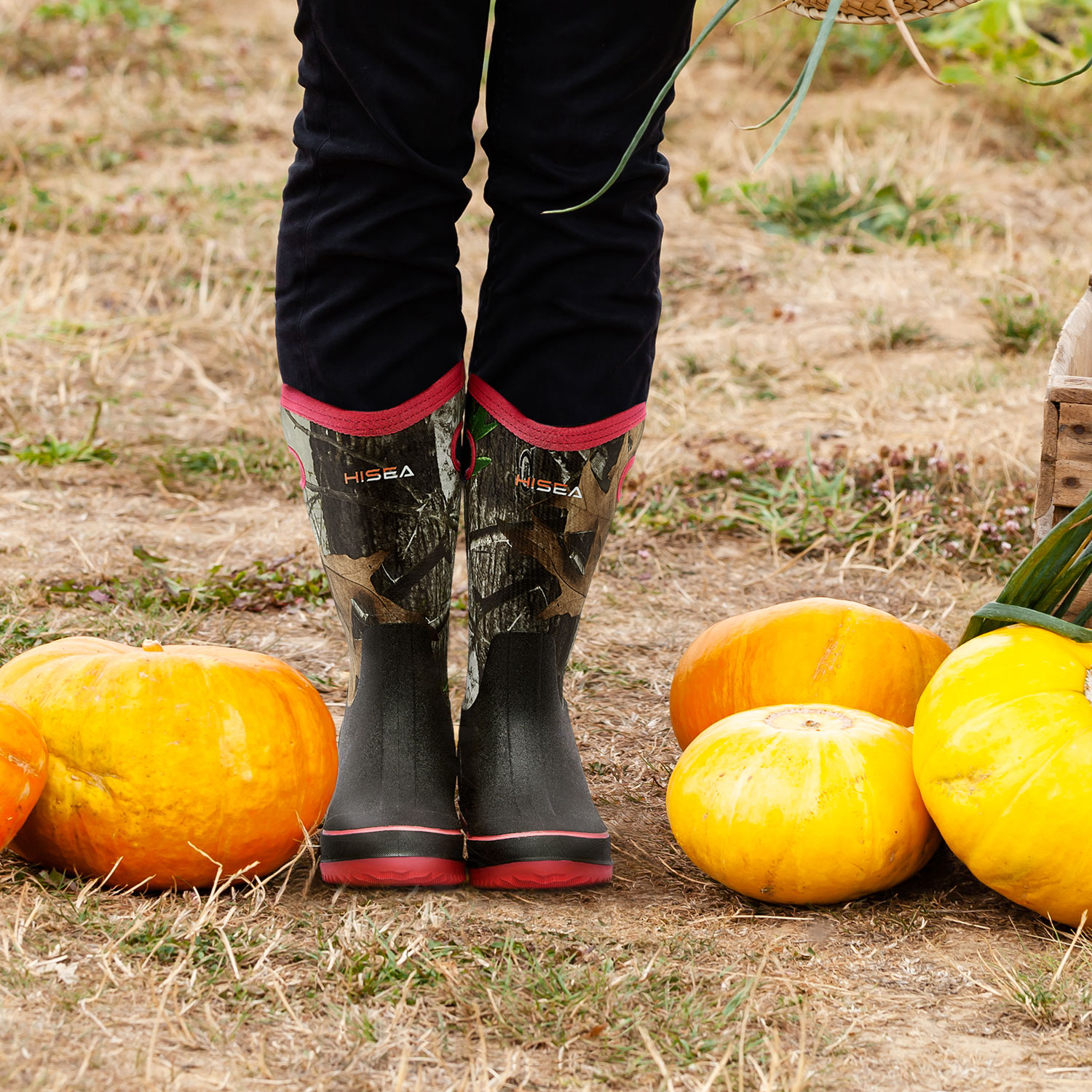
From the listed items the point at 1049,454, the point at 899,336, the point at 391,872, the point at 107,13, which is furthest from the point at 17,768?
the point at 107,13

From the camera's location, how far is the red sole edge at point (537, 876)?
1332mm

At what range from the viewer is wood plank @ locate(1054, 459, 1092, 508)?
4.81 ft

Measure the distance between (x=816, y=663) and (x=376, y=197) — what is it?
0.75 metres

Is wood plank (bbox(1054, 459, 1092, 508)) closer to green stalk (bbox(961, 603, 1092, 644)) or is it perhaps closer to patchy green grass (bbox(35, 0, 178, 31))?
green stalk (bbox(961, 603, 1092, 644))

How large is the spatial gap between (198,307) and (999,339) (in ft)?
7.66

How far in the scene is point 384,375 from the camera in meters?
1.32

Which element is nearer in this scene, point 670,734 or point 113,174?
point 670,734

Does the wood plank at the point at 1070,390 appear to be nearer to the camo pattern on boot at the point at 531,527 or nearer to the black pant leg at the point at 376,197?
the camo pattern on boot at the point at 531,527

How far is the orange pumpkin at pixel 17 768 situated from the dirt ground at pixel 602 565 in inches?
3.2

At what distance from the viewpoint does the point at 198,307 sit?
3.72m

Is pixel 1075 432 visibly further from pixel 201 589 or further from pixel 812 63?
pixel 201 589

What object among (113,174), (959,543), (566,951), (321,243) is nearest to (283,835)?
(566,951)

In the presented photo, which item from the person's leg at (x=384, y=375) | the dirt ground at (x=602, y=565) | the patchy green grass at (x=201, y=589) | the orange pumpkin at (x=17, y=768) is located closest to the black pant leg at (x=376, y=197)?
the person's leg at (x=384, y=375)

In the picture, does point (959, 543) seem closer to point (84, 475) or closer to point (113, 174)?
point (84, 475)
